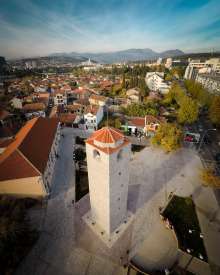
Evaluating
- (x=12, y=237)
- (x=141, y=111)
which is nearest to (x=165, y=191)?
(x=12, y=237)

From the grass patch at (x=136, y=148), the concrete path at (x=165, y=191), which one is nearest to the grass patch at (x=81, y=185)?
the concrete path at (x=165, y=191)

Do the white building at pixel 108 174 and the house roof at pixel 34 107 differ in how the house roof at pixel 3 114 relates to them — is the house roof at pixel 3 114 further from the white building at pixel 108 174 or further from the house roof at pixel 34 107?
the white building at pixel 108 174

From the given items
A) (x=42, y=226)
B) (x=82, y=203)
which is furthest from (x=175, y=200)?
(x=42, y=226)

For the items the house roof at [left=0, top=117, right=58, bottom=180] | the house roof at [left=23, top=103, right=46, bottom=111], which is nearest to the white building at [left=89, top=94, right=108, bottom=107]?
the house roof at [left=23, top=103, right=46, bottom=111]

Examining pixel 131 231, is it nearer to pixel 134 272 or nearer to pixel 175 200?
pixel 134 272

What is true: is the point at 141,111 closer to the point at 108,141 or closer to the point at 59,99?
the point at 59,99

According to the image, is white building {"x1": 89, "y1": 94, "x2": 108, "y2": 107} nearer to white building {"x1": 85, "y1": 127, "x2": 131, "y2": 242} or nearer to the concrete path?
the concrete path
